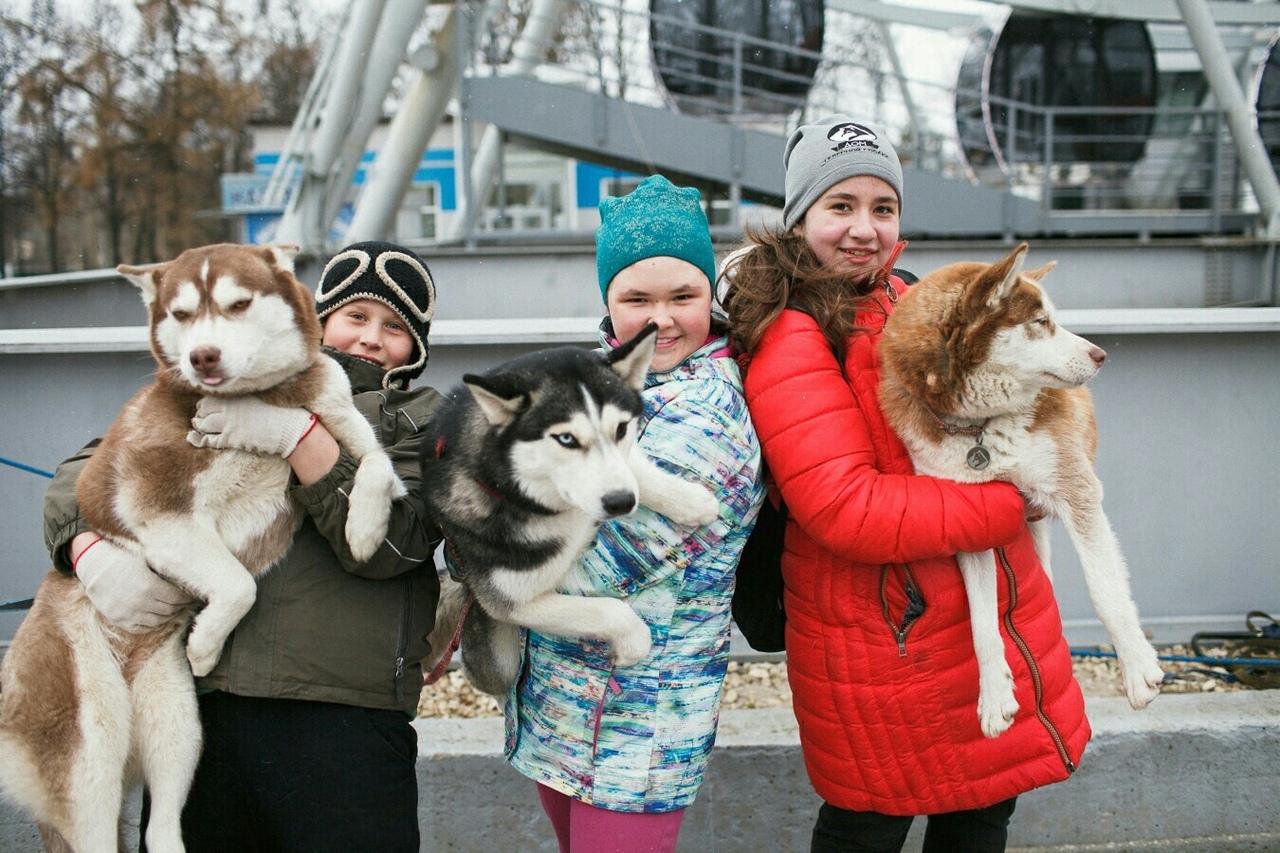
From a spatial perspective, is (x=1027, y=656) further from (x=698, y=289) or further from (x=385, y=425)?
(x=385, y=425)

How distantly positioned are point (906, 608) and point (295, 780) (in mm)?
1472

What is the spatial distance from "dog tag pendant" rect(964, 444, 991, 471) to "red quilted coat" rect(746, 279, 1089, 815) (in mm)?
51

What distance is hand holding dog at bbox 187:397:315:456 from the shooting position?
78.7 inches

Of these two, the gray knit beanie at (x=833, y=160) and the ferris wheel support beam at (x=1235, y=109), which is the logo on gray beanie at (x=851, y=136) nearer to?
the gray knit beanie at (x=833, y=160)

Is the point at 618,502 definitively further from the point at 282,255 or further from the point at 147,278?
the point at 147,278

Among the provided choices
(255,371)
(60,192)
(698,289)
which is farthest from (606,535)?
(60,192)

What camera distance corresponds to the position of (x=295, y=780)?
6.55ft

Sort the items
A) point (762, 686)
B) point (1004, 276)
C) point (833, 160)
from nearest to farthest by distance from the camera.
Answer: point (1004, 276) → point (833, 160) → point (762, 686)

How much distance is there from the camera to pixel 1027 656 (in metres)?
2.18

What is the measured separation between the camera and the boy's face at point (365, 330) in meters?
2.42

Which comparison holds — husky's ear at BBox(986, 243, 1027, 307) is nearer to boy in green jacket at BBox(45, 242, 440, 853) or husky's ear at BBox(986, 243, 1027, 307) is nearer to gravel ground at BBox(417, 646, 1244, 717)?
boy in green jacket at BBox(45, 242, 440, 853)

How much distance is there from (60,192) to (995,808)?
33.6 m

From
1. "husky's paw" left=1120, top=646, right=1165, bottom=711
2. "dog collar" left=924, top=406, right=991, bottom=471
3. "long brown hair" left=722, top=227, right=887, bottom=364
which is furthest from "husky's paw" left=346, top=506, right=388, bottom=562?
"husky's paw" left=1120, top=646, right=1165, bottom=711

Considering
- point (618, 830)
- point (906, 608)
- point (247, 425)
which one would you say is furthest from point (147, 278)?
point (906, 608)
